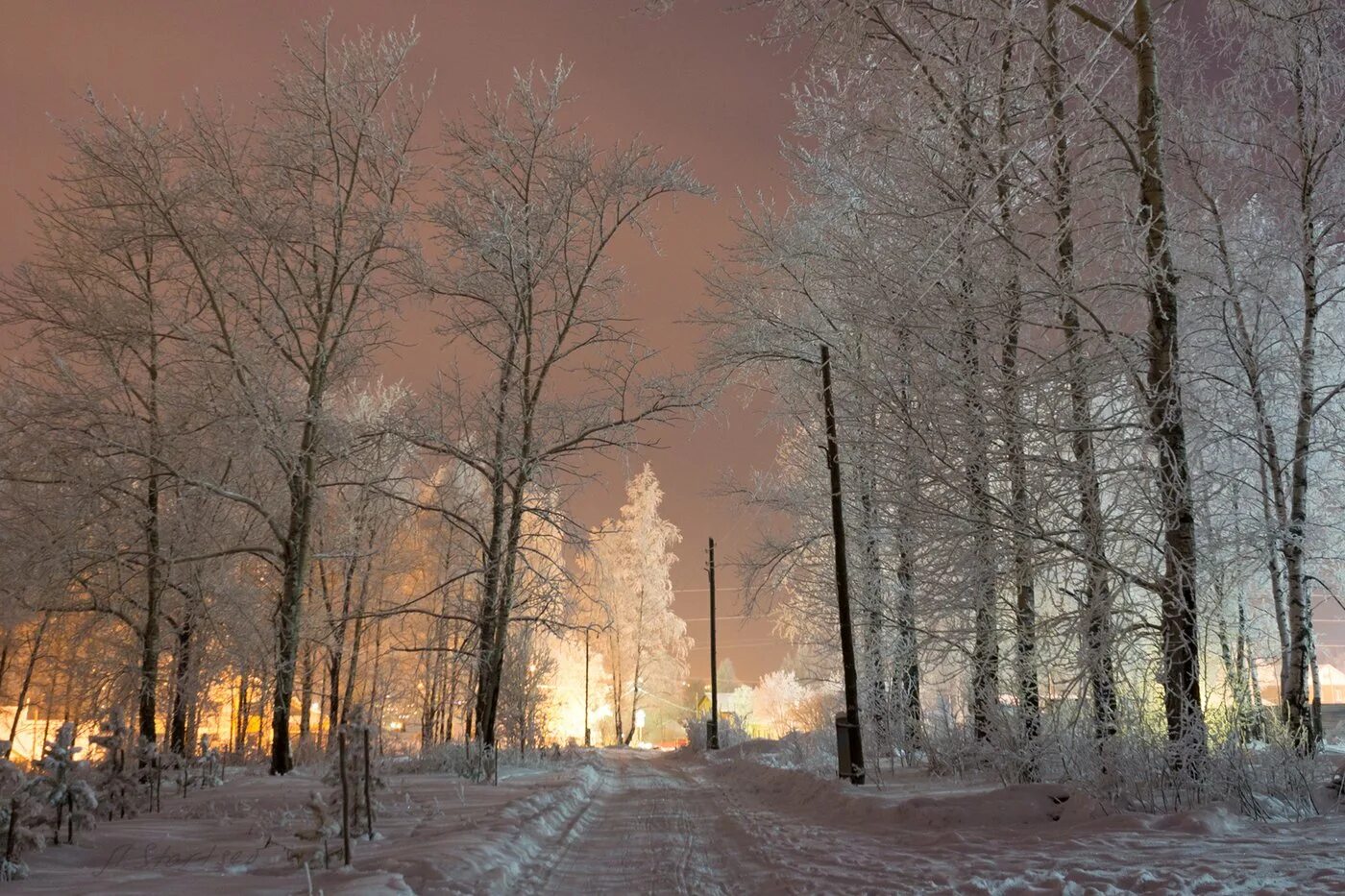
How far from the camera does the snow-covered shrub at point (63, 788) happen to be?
6043 mm

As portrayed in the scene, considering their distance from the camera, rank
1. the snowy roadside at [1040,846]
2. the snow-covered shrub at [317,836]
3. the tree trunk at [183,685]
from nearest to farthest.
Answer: the snowy roadside at [1040,846]
the snow-covered shrub at [317,836]
the tree trunk at [183,685]

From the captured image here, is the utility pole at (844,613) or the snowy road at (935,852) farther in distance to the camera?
the utility pole at (844,613)

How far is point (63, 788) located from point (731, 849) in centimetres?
498

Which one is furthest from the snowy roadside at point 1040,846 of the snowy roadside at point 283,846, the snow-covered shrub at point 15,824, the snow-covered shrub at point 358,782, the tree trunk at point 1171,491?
the snow-covered shrub at point 15,824

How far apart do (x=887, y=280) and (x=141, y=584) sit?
1564 centimetres

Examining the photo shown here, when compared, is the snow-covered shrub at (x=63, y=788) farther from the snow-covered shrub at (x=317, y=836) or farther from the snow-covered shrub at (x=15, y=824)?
the snow-covered shrub at (x=317, y=836)

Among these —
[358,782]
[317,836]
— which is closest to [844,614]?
[358,782]

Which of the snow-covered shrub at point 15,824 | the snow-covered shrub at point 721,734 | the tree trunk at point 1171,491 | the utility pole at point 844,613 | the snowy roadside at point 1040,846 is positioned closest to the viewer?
the snowy roadside at point 1040,846

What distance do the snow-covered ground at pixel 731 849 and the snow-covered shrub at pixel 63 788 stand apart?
0.22m

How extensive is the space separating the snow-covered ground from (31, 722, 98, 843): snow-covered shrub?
218 mm

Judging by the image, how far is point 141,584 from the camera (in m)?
16.7

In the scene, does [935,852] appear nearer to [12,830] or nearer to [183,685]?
[12,830]

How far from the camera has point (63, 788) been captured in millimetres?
6102

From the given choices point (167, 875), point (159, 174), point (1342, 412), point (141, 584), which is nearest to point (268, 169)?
point (159, 174)
